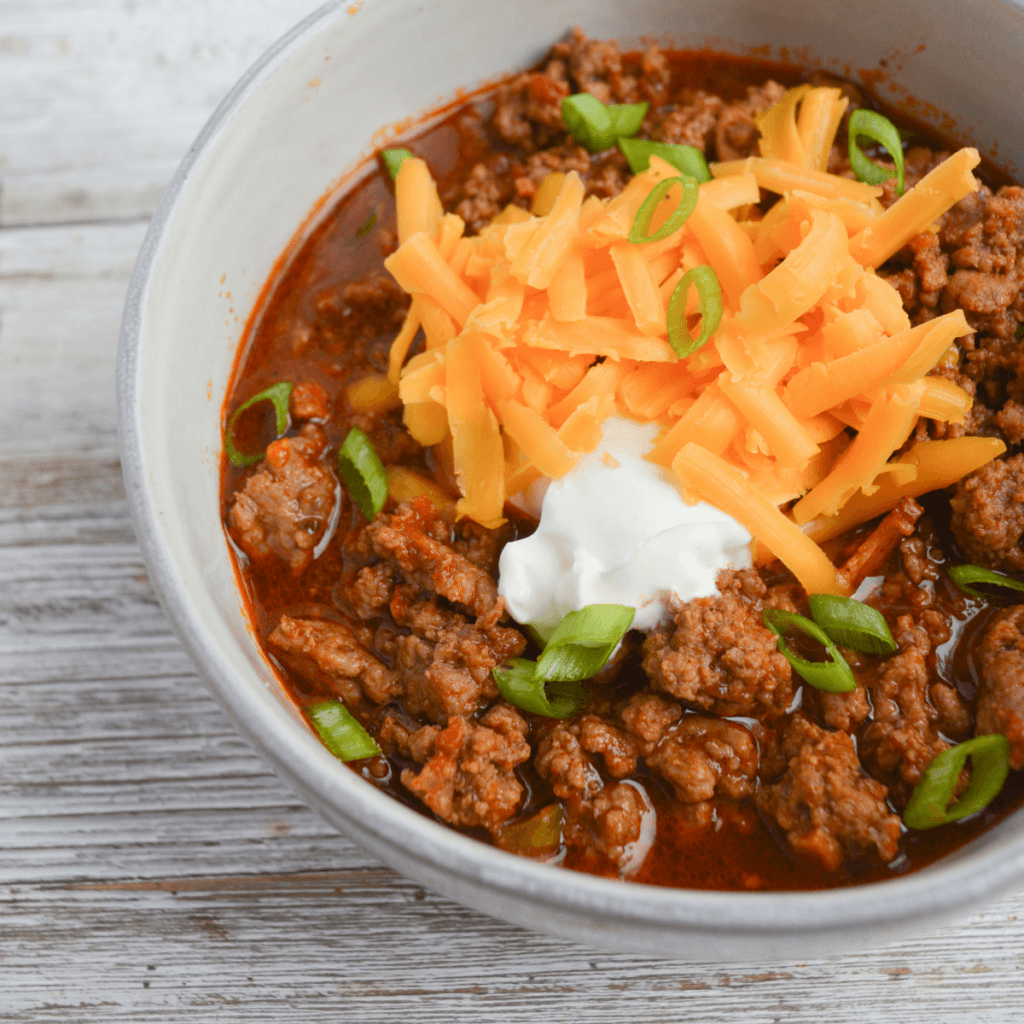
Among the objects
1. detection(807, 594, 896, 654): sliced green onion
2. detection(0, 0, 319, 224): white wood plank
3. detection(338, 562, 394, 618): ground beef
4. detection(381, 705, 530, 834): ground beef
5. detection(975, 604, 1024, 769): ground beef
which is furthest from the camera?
detection(0, 0, 319, 224): white wood plank

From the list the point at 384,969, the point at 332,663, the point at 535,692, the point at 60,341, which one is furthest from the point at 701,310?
the point at 60,341

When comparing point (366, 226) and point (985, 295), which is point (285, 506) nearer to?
point (366, 226)

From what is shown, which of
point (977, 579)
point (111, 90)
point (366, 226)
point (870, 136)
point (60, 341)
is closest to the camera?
point (977, 579)

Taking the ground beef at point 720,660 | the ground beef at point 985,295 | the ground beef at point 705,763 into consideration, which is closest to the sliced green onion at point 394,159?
the ground beef at point 985,295

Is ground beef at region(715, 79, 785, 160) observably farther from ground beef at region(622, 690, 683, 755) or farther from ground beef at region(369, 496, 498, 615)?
ground beef at region(622, 690, 683, 755)

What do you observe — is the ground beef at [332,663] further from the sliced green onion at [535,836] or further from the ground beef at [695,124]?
the ground beef at [695,124]

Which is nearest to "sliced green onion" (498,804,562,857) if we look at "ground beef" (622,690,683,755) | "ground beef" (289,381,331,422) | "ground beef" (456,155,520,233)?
"ground beef" (622,690,683,755)

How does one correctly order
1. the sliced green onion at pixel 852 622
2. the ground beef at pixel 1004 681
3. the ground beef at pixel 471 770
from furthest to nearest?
the sliced green onion at pixel 852 622, the ground beef at pixel 471 770, the ground beef at pixel 1004 681
